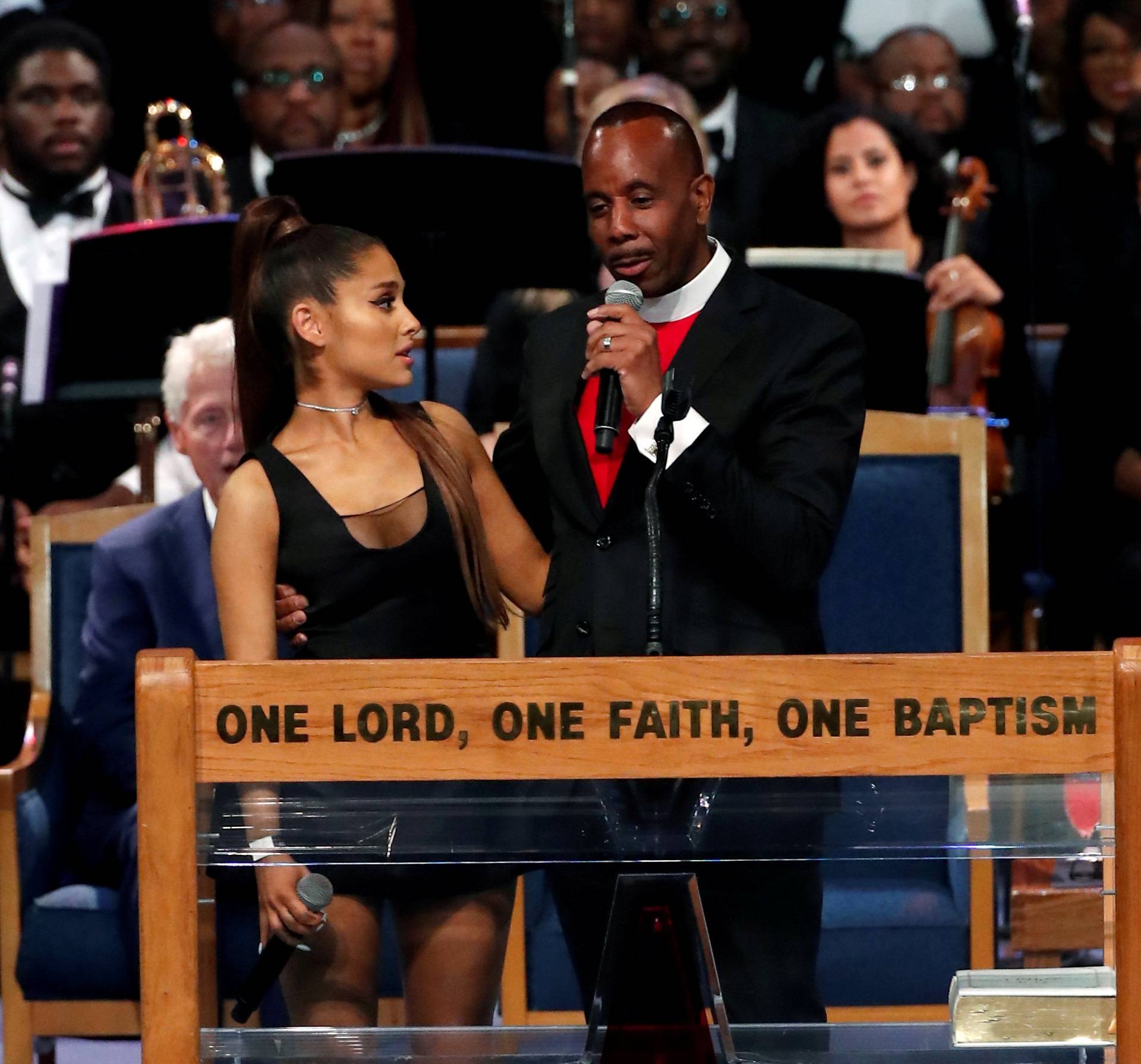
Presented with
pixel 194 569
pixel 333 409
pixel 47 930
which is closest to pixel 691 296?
pixel 333 409

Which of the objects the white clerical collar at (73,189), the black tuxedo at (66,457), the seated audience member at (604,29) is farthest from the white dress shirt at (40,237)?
the seated audience member at (604,29)

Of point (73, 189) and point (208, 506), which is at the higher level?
point (73, 189)

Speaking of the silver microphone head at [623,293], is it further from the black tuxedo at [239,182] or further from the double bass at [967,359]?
the black tuxedo at [239,182]

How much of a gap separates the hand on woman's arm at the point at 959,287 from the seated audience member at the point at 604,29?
1328 millimetres

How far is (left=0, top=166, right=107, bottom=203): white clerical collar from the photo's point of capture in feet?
14.8

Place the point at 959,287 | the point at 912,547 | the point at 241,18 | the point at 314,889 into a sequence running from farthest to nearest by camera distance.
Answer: the point at 241,18 < the point at 959,287 < the point at 912,547 < the point at 314,889

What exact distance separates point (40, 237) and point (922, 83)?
2139 mm

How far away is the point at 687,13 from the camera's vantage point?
4.69 meters

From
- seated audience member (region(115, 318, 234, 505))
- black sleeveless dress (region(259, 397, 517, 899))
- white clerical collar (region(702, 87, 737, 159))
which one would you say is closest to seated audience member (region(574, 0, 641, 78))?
white clerical collar (region(702, 87, 737, 159))

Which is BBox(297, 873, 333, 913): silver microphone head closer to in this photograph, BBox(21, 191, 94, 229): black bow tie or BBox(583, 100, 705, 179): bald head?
BBox(583, 100, 705, 179): bald head

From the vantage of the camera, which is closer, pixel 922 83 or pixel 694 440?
→ pixel 694 440

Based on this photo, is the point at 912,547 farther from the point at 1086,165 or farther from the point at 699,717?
the point at 1086,165

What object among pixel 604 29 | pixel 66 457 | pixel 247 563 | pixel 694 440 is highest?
pixel 604 29

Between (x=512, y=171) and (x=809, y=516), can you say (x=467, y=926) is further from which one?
(x=512, y=171)
